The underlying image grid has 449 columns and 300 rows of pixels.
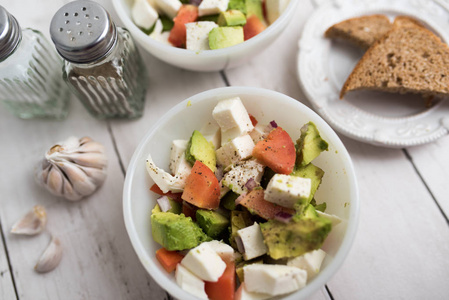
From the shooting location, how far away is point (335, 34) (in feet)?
4.56

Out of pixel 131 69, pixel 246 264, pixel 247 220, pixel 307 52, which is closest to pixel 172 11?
pixel 131 69

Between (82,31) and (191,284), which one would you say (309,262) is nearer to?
(191,284)

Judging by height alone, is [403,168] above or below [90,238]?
above

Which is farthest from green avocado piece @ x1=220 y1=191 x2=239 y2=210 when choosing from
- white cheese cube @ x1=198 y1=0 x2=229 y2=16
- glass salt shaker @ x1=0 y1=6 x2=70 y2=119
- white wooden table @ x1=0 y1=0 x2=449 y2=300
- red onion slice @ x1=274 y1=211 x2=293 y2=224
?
glass salt shaker @ x1=0 y1=6 x2=70 y2=119

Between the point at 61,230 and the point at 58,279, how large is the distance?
15cm

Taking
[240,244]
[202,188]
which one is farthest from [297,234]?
[202,188]

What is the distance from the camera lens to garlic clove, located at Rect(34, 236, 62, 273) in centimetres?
123

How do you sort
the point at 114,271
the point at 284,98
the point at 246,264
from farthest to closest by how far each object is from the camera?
1. the point at 114,271
2. the point at 284,98
3. the point at 246,264

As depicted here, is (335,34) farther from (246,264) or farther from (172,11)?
(246,264)

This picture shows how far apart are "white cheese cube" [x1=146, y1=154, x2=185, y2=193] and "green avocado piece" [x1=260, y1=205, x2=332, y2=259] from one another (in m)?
0.26

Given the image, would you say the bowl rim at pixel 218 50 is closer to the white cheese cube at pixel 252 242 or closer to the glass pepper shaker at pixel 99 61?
the glass pepper shaker at pixel 99 61

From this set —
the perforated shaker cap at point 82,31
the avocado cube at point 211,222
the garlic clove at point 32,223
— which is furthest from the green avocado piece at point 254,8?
the garlic clove at point 32,223

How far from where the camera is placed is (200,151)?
1088mm

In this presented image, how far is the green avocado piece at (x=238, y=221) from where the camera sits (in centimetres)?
102
